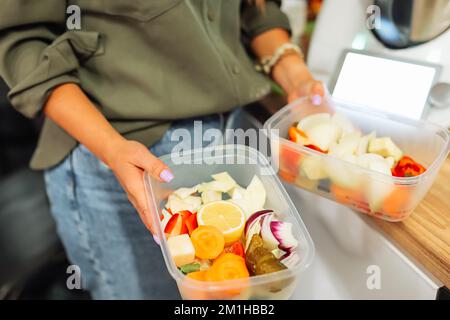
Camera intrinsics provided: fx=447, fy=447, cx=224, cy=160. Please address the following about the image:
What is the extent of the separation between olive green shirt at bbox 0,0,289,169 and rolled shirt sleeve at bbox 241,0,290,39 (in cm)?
11

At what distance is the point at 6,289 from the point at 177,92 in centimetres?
75

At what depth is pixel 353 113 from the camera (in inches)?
29.0

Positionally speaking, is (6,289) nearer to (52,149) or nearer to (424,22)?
(52,149)

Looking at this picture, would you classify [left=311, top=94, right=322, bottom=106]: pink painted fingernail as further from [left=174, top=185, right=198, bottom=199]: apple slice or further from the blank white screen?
[left=174, top=185, right=198, bottom=199]: apple slice

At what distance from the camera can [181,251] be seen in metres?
0.52

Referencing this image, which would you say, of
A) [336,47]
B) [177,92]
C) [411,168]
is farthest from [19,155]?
[411,168]

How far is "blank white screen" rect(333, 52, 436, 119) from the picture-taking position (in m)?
0.72

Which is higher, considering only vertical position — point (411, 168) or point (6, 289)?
Result: point (411, 168)

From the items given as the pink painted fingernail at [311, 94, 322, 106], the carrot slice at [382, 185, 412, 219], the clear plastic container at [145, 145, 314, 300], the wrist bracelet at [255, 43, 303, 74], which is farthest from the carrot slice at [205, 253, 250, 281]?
the wrist bracelet at [255, 43, 303, 74]

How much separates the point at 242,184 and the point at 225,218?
0.40ft

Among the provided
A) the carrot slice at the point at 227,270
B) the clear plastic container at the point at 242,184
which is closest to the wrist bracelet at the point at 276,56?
the clear plastic container at the point at 242,184

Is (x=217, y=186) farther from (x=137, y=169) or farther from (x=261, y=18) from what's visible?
(x=261, y=18)

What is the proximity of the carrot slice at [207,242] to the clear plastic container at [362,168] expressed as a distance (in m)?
0.19
